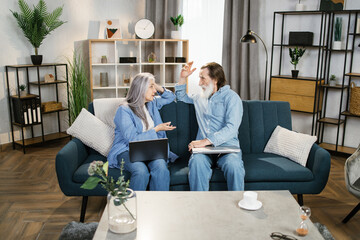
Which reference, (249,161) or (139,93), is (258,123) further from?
(139,93)

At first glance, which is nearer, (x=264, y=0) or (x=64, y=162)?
(x=64, y=162)

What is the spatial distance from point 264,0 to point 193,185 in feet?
10.5

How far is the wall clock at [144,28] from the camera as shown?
5500mm

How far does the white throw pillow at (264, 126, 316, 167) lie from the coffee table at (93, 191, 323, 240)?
2.58 ft

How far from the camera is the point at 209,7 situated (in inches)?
216

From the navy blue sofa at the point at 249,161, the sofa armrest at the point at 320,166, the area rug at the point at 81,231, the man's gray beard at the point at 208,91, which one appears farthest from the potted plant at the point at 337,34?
the area rug at the point at 81,231

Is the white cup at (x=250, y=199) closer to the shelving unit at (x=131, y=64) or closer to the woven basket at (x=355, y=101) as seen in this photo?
the woven basket at (x=355, y=101)

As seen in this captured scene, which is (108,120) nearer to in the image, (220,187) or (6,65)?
(220,187)

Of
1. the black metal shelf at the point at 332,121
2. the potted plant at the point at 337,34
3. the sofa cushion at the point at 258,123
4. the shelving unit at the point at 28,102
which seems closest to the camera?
the sofa cushion at the point at 258,123

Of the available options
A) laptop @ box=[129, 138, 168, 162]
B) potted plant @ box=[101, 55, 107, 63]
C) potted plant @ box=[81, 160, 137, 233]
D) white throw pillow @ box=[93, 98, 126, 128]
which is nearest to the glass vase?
potted plant @ box=[81, 160, 137, 233]

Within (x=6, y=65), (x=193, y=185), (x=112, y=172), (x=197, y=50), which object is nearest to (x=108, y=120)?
(x=112, y=172)

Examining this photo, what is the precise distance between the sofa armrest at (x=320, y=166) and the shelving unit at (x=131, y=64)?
9.82 ft

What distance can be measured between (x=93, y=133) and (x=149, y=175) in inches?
24.8

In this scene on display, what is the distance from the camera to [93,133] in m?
A: 3.09
